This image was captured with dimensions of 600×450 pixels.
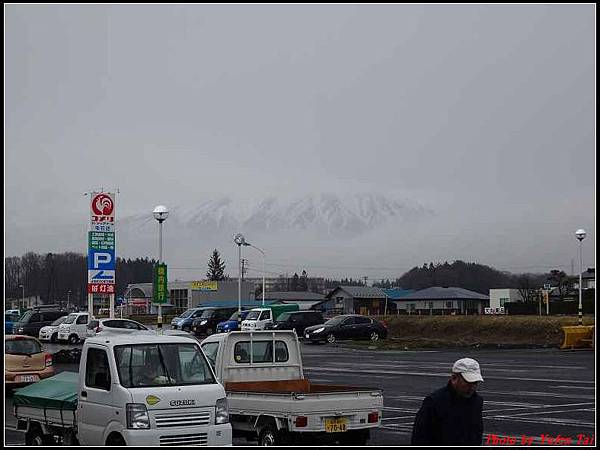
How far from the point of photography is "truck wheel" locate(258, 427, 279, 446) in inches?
535

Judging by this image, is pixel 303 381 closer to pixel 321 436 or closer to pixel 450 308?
pixel 321 436

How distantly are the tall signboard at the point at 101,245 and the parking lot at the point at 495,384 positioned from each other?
3.95 meters

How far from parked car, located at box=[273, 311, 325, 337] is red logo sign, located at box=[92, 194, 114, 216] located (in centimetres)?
1870

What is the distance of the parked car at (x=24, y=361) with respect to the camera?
2411cm

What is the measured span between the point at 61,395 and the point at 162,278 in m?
23.3

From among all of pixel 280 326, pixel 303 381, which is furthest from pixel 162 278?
pixel 303 381

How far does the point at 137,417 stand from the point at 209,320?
162 ft

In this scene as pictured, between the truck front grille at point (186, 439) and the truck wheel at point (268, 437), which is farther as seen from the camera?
the truck wheel at point (268, 437)

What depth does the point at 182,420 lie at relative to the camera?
1230 cm

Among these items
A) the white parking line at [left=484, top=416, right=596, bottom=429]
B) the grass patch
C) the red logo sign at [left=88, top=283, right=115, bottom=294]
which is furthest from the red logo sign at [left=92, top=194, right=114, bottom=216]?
the white parking line at [left=484, top=416, right=596, bottom=429]

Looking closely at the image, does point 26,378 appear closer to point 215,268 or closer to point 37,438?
point 37,438

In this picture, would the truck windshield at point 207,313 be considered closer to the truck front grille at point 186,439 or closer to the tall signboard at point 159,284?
the tall signboard at point 159,284

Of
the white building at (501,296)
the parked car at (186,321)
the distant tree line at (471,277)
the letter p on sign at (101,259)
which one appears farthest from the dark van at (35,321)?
the distant tree line at (471,277)

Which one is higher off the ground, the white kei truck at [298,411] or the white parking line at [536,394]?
the white kei truck at [298,411]
